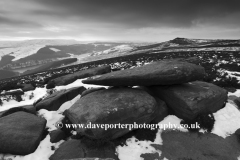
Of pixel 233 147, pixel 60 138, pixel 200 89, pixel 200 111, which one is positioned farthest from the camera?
pixel 200 89

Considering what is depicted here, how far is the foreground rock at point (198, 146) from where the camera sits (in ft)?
23.2

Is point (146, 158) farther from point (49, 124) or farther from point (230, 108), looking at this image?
point (230, 108)

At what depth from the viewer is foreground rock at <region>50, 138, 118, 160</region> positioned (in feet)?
22.7

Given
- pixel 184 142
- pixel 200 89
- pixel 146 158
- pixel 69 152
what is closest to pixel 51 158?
pixel 69 152

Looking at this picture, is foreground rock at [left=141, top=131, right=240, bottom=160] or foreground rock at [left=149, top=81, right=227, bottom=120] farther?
foreground rock at [left=149, top=81, right=227, bottom=120]

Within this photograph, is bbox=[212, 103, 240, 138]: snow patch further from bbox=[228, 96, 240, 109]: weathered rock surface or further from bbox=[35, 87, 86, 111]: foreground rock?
bbox=[35, 87, 86, 111]: foreground rock

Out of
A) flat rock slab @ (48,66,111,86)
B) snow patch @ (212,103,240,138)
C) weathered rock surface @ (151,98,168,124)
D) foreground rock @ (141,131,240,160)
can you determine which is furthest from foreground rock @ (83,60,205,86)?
flat rock slab @ (48,66,111,86)

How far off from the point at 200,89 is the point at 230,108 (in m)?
2.71

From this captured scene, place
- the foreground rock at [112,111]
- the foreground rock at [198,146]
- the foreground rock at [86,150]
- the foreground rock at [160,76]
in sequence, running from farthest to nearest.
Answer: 1. the foreground rock at [160,76]
2. the foreground rock at [112,111]
3. the foreground rock at [198,146]
4. the foreground rock at [86,150]

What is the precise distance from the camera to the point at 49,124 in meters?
9.32

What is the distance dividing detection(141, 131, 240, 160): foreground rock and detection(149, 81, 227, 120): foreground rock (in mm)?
1389

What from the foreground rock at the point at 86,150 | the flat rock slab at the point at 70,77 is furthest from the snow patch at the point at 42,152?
the flat rock slab at the point at 70,77

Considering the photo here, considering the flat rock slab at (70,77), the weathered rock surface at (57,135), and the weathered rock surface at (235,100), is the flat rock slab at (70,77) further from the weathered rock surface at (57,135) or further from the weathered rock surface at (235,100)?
the weathered rock surface at (235,100)

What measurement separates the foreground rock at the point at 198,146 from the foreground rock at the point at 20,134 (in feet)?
20.2
